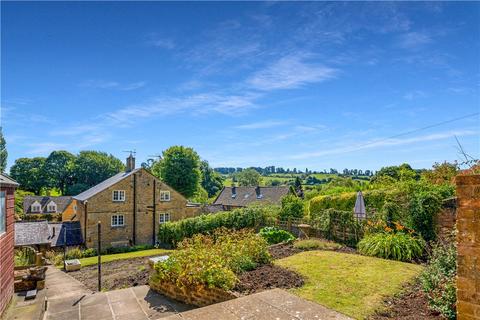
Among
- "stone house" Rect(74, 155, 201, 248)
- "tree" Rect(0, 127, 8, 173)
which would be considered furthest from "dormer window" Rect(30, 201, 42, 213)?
"stone house" Rect(74, 155, 201, 248)

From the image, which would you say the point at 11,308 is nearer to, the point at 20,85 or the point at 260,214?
the point at 20,85

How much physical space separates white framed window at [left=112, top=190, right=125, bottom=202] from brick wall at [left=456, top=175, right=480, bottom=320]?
26570 mm

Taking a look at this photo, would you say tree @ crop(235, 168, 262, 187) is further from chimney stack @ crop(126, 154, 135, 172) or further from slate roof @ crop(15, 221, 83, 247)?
slate roof @ crop(15, 221, 83, 247)

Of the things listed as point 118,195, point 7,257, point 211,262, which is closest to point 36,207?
point 118,195

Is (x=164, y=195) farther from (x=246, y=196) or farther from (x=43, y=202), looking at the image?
(x=43, y=202)

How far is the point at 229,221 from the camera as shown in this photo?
21.6 m

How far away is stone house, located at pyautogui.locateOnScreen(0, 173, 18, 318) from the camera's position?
7.75 meters

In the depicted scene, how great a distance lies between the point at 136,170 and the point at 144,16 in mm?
20748

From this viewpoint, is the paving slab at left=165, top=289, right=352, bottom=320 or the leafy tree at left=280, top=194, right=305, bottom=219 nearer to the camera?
the paving slab at left=165, top=289, right=352, bottom=320

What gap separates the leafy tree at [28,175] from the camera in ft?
191

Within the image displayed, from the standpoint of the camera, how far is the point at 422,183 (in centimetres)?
1127

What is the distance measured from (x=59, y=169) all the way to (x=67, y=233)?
4399 cm

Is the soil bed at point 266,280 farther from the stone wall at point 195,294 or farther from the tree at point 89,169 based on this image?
the tree at point 89,169

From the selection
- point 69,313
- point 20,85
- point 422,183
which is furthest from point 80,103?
point 422,183
